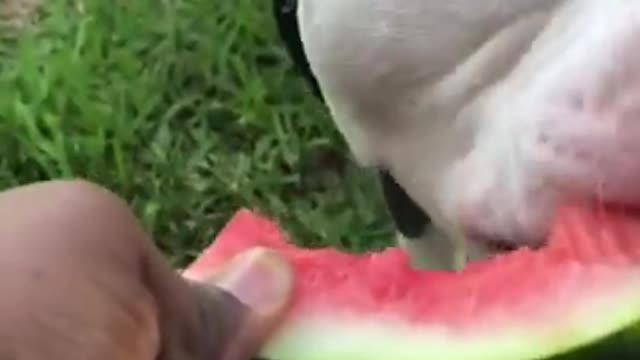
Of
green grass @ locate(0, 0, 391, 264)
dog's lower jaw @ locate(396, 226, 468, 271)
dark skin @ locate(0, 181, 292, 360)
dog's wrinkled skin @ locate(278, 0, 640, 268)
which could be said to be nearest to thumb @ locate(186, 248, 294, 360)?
dark skin @ locate(0, 181, 292, 360)

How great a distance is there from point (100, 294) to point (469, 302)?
31cm

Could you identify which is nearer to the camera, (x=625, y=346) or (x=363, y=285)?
(x=625, y=346)

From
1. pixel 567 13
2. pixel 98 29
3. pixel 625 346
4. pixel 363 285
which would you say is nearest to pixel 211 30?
pixel 98 29

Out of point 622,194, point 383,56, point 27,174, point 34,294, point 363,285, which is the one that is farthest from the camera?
point 27,174

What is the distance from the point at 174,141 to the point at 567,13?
1.13 metres

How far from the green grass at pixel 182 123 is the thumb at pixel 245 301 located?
46.6 inches

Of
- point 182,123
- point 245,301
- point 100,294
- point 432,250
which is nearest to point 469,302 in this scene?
point 245,301

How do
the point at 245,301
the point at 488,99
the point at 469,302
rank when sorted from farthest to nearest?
1. the point at 488,99
2. the point at 469,302
3. the point at 245,301

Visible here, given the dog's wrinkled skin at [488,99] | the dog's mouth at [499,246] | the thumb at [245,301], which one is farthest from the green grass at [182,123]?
the thumb at [245,301]

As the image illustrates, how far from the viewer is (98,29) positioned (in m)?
2.45

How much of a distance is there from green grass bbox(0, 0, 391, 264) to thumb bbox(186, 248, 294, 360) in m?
1.18

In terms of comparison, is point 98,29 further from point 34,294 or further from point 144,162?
point 34,294

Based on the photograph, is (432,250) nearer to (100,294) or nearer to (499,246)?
(499,246)

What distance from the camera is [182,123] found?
238 centimetres
